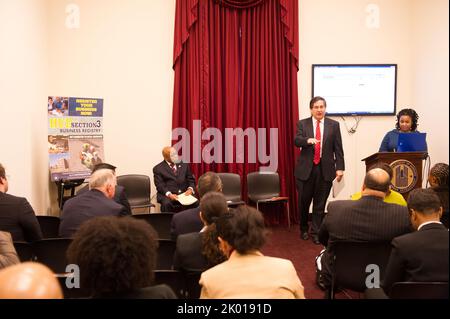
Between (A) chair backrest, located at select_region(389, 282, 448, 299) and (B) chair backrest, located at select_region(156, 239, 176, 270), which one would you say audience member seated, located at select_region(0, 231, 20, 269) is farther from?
(A) chair backrest, located at select_region(389, 282, 448, 299)

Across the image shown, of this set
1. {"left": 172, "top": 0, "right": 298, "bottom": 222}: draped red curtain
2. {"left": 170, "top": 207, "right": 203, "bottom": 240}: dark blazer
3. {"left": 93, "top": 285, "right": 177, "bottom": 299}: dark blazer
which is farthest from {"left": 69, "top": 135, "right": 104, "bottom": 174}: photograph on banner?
{"left": 93, "top": 285, "right": 177, "bottom": 299}: dark blazer

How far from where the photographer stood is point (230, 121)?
259 inches

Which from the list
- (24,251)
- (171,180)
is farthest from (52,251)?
(171,180)

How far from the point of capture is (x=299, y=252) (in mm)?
5066

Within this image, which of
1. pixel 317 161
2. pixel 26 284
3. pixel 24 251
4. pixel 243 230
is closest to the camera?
pixel 26 284

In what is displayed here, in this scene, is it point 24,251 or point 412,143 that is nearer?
point 24,251

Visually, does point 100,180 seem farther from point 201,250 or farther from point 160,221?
point 201,250

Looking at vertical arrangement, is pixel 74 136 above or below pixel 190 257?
above

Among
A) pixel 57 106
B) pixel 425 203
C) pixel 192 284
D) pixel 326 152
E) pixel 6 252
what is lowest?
pixel 192 284

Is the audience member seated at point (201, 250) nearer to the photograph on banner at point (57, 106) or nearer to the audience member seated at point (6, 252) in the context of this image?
the audience member seated at point (6, 252)

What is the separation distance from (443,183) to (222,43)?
4164mm

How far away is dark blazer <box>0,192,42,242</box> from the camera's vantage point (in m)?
3.14

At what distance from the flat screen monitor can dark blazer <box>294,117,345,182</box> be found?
32.0 inches

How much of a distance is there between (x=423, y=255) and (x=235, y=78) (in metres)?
4.82
